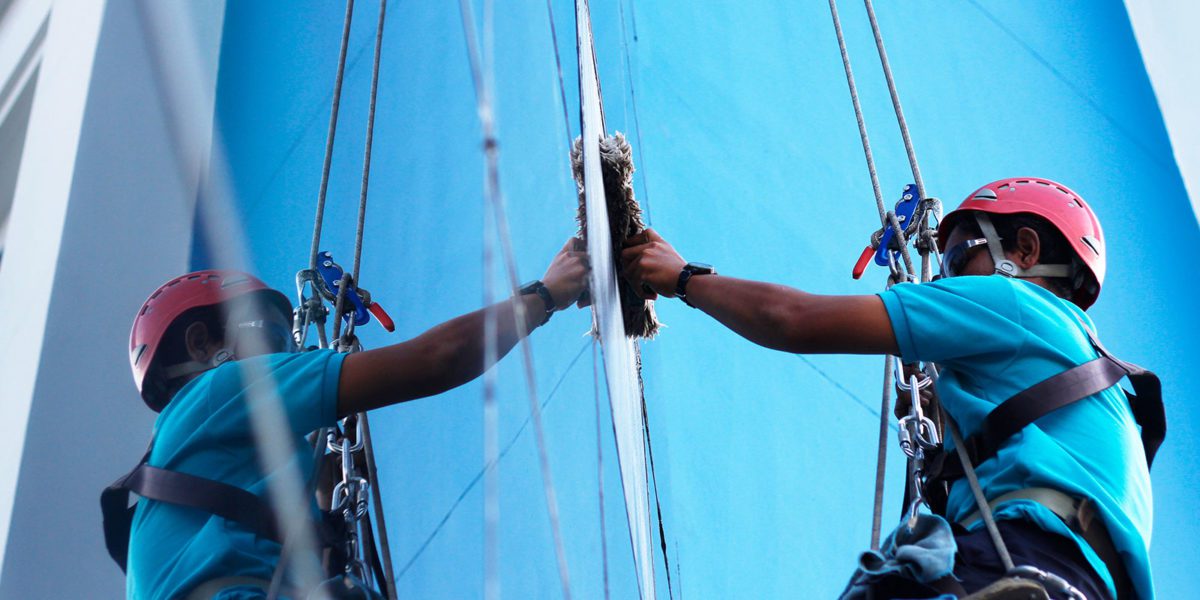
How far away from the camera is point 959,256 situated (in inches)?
70.7

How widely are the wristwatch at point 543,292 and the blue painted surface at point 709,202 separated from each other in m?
0.02

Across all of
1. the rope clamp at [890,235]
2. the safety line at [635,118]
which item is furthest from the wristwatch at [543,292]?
the safety line at [635,118]

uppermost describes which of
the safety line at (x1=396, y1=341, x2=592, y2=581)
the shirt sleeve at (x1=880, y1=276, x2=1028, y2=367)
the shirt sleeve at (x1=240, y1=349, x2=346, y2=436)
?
the shirt sleeve at (x1=880, y1=276, x2=1028, y2=367)

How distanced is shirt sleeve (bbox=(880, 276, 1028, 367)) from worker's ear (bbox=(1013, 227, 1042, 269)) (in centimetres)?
28

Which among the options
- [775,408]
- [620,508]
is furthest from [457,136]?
[775,408]

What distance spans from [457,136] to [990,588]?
0.85 m

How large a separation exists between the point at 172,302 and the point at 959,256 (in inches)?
45.3

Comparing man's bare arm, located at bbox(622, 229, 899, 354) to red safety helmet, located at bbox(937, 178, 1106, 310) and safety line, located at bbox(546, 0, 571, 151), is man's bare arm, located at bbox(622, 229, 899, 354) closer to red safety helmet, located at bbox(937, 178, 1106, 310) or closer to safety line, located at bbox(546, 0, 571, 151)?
safety line, located at bbox(546, 0, 571, 151)

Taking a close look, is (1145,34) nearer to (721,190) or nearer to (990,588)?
(721,190)

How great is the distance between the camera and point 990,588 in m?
1.25

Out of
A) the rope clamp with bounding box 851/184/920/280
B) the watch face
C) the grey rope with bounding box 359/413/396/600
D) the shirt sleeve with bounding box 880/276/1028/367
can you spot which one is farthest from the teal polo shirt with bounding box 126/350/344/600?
the rope clamp with bounding box 851/184/920/280

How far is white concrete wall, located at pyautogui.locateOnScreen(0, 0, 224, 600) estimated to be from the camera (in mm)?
584

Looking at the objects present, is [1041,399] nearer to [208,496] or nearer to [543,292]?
[543,292]

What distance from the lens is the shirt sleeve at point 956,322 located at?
1.46 metres
